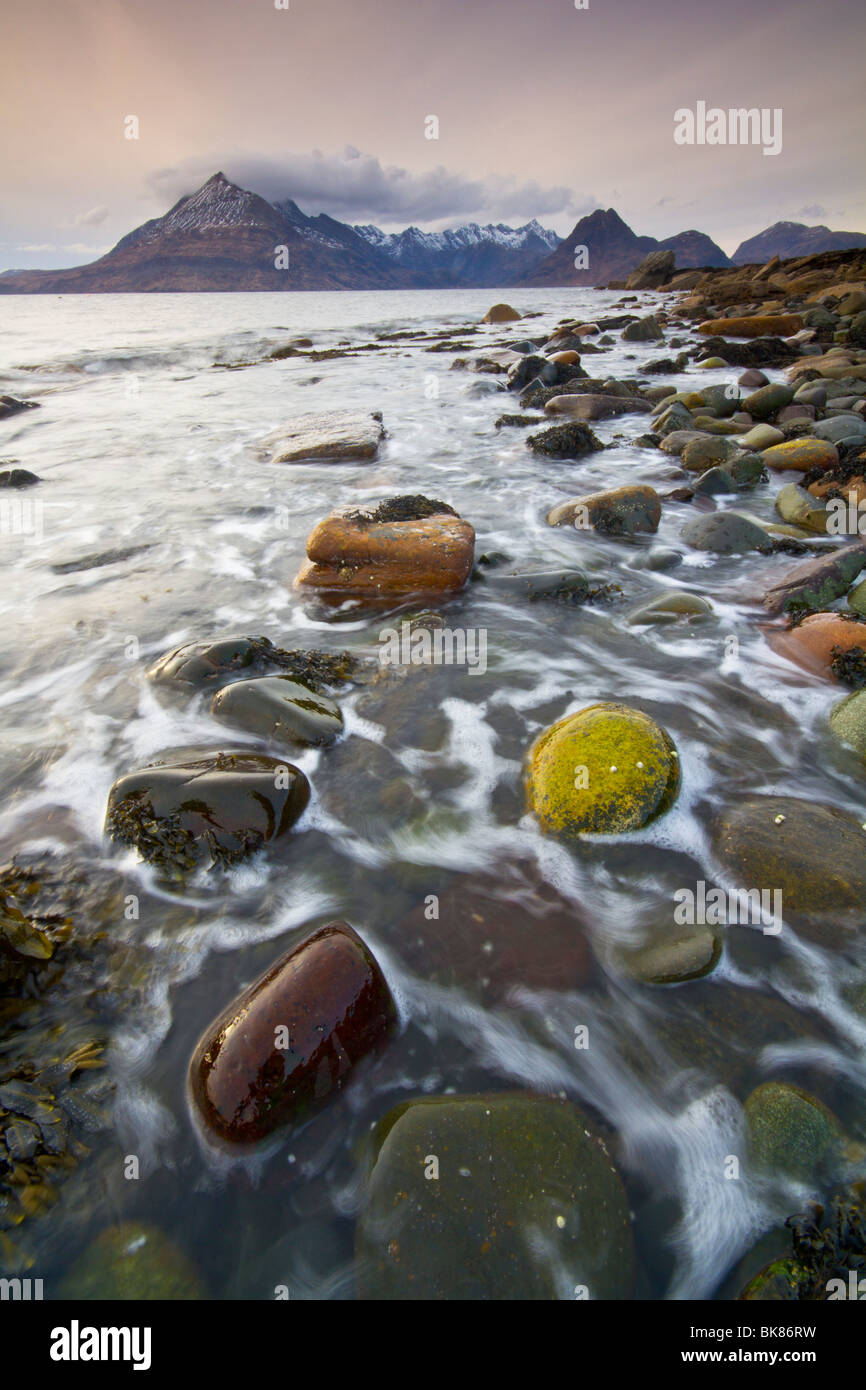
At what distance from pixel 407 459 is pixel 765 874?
8498mm

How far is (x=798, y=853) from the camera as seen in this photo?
275cm

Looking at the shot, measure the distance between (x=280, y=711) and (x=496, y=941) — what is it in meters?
1.84

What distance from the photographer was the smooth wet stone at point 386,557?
5.41 m

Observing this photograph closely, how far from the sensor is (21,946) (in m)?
2.36

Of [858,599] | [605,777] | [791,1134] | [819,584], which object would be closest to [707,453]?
[819,584]

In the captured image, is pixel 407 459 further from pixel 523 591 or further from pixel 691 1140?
pixel 691 1140

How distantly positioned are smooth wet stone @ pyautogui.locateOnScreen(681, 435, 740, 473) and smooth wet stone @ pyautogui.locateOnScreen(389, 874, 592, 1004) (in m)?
7.61

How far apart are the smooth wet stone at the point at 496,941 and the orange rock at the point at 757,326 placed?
73.0ft

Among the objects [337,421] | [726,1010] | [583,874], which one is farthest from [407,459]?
[726,1010]

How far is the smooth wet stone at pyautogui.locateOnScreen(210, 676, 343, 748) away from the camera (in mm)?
3623

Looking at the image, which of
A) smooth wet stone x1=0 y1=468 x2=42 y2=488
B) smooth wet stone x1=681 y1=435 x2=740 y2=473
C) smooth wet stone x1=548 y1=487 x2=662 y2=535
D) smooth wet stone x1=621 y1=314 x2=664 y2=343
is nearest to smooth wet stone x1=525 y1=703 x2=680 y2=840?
smooth wet stone x1=548 y1=487 x2=662 y2=535

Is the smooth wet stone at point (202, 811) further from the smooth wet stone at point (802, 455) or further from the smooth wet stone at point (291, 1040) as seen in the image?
the smooth wet stone at point (802, 455)

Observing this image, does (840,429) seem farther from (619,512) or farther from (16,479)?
(16,479)

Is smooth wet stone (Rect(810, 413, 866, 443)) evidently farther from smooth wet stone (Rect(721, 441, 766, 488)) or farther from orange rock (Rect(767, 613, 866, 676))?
orange rock (Rect(767, 613, 866, 676))
